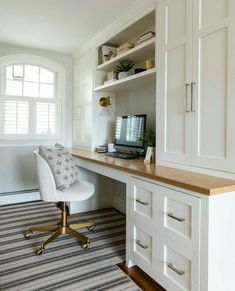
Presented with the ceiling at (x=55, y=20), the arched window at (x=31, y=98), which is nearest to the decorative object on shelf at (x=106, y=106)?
the ceiling at (x=55, y=20)

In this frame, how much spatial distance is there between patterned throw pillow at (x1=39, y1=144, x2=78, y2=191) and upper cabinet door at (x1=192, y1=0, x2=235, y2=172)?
3.92 ft

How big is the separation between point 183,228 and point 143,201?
0.40 metres

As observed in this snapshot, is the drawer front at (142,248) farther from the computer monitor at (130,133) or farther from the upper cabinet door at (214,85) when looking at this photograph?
the computer monitor at (130,133)

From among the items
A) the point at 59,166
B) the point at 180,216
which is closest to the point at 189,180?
the point at 180,216

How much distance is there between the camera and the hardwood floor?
1687mm

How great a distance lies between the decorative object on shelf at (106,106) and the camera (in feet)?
10.7

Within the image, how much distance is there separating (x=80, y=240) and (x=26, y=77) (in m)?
2.64

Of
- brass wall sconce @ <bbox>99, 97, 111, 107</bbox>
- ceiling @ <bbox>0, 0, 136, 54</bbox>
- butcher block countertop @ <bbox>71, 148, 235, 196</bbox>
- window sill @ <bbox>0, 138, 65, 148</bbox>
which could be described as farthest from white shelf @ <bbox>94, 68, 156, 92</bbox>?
window sill @ <bbox>0, 138, 65, 148</bbox>

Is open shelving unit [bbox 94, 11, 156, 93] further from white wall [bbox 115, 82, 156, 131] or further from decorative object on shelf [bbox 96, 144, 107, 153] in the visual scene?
decorative object on shelf [bbox 96, 144, 107, 153]

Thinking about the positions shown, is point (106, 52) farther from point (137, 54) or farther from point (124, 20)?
point (137, 54)

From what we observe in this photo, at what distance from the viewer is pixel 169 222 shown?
5.02ft

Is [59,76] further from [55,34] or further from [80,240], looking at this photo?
[80,240]

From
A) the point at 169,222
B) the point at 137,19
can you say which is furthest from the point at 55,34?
the point at 169,222

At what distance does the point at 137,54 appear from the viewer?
2.49m
